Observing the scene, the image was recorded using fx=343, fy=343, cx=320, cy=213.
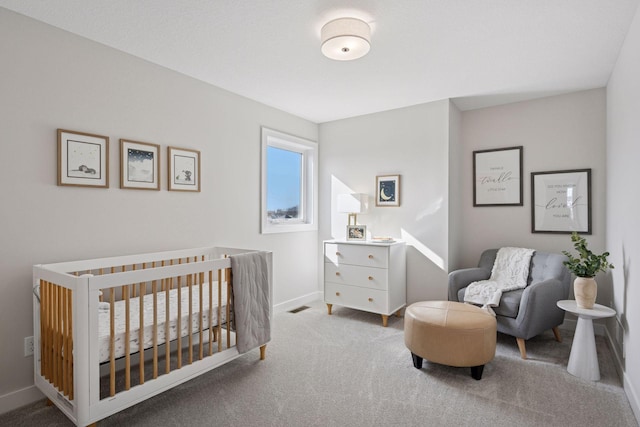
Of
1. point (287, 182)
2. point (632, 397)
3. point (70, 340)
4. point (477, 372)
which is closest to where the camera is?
point (70, 340)

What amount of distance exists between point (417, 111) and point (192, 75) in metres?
2.40

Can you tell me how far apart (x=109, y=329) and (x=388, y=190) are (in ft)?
10.2

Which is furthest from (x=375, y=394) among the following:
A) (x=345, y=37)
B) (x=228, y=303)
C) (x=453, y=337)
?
(x=345, y=37)

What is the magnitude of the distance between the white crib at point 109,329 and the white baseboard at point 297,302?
1.41m

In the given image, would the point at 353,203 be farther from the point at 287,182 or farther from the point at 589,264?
the point at 589,264

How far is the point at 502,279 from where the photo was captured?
11.0 feet

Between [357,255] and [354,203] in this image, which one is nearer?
[357,255]

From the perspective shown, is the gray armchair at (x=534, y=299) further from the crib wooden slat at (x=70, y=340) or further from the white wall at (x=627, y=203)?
the crib wooden slat at (x=70, y=340)

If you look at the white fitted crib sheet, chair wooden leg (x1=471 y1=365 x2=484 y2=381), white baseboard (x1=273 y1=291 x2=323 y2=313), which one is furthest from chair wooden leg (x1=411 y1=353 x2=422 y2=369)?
white baseboard (x1=273 y1=291 x2=323 y2=313)

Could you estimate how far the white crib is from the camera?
1.72 metres

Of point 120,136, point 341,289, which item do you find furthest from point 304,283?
point 120,136

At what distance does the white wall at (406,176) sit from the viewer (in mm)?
3770

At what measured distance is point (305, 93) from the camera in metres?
3.49

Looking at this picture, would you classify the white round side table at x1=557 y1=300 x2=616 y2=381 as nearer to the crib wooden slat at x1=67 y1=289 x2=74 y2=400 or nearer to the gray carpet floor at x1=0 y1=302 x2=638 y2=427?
the gray carpet floor at x1=0 y1=302 x2=638 y2=427
